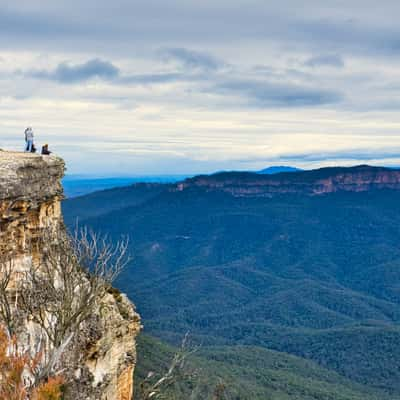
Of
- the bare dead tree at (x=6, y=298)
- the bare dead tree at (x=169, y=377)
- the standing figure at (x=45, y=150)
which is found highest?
the standing figure at (x=45, y=150)

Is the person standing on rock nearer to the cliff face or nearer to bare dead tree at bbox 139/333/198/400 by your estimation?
the cliff face

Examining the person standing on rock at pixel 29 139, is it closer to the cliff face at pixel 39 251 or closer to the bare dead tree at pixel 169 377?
the cliff face at pixel 39 251

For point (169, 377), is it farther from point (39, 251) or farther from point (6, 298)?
point (6, 298)

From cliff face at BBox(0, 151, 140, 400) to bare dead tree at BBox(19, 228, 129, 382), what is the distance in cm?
54

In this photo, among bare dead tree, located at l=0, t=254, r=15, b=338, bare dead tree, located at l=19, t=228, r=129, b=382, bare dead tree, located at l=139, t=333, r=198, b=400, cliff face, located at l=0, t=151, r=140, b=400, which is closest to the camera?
bare dead tree, located at l=0, t=254, r=15, b=338

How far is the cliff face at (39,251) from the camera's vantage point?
2288 cm

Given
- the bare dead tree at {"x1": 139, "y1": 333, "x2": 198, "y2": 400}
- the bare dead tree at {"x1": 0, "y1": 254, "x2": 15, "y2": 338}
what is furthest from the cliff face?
the bare dead tree at {"x1": 139, "y1": 333, "x2": 198, "y2": 400}

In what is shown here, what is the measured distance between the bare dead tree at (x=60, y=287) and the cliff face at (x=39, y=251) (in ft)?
1.77

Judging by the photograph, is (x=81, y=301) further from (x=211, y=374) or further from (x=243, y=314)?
(x=243, y=314)

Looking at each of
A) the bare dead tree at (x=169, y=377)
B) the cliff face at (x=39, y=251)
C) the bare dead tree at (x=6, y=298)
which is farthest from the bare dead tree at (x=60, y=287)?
the bare dead tree at (x=169, y=377)

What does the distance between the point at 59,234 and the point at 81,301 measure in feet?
20.0

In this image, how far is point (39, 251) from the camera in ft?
80.0

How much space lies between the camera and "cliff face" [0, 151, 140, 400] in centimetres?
2288

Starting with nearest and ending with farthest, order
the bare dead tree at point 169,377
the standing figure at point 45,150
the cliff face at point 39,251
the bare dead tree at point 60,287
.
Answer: the bare dead tree at point 60,287
the cliff face at point 39,251
the bare dead tree at point 169,377
the standing figure at point 45,150
